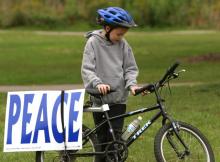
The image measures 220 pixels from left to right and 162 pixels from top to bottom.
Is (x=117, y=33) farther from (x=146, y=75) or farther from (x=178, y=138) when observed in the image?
(x=146, y=75)

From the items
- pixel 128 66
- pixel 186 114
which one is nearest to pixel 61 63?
pixel 186 114

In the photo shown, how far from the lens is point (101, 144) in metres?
6.08

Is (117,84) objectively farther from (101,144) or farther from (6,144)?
(6,144)

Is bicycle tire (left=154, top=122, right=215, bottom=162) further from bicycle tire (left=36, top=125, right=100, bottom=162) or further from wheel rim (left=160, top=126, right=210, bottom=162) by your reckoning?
bicycle tire (left=36, top=125, right=100, bottom=162)

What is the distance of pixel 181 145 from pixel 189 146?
7 cm

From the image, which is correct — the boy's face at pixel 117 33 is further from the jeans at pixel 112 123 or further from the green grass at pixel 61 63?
the green grass at pixel 61 63

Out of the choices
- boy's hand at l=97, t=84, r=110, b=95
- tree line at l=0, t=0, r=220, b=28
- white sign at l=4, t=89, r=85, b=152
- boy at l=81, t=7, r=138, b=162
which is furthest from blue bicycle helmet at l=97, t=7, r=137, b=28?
tree line at l=0, t=0, r=220, b=28

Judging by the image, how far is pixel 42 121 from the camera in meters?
5.92

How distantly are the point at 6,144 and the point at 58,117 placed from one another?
19.9 inches

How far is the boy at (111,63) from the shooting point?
6.05 meters

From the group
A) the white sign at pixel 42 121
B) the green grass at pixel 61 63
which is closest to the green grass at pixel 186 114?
the white sign at pixel 42 121

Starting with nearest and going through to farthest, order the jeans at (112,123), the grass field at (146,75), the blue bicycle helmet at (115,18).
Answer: the blue bicycle helmet at (115,18), the jeans at (112,123), the grass field at (146,75)

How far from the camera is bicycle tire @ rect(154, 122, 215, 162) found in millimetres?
5777

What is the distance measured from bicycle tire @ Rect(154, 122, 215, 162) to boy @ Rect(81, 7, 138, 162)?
1.51ft
